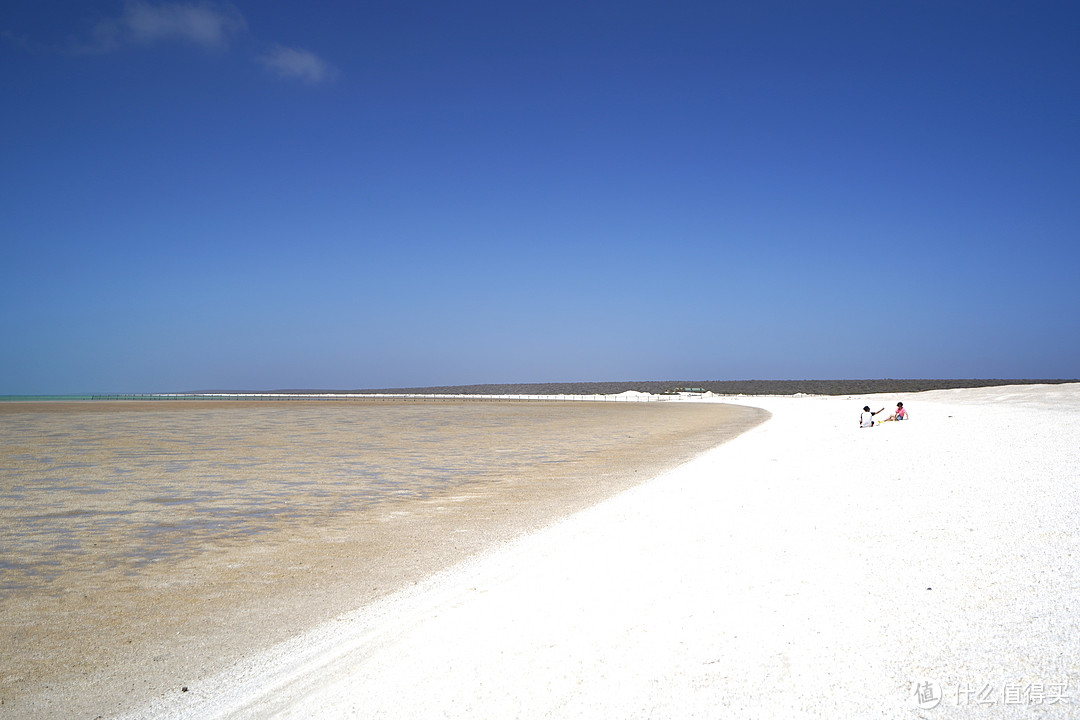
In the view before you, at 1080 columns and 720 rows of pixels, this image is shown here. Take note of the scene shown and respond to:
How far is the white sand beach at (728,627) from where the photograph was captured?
408cm

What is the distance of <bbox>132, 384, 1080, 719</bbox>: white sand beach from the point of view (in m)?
4.08

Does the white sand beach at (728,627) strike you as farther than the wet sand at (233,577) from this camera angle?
No

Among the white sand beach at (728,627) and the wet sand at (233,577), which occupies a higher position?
the white sand beach at (728,627)

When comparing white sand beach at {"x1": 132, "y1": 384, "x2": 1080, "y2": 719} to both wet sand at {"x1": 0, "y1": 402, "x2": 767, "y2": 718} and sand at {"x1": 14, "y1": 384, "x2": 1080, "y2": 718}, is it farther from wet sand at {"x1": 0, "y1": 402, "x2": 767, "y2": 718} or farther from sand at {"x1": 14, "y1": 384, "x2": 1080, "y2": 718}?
wet sand at {"x1": 0, "y1": 402, "x2": 767, "y2": 718}

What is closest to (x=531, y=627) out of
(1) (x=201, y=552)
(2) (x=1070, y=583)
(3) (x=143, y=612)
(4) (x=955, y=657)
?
(4) (x=955, y=657)

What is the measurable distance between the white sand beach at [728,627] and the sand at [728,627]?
19 mm

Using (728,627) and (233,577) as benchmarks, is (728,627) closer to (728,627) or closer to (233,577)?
(728,627)

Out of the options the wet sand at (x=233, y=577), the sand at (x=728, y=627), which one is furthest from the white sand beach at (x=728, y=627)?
the wet sand at (x=233, y=577)

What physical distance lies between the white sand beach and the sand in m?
0.02

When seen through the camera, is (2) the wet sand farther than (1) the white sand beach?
Yes

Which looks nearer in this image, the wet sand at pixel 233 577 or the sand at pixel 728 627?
the sand at pixel 728 627

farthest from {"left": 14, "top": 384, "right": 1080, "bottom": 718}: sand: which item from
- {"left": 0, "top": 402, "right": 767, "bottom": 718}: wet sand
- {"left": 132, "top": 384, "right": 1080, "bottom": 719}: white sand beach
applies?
{"left": 0, "top": 402, "right": 767, "bottom": 718}: wet sand

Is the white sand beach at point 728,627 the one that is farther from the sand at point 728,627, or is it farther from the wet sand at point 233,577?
the wet sand at point 233,577

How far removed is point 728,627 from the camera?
16.6 ft
